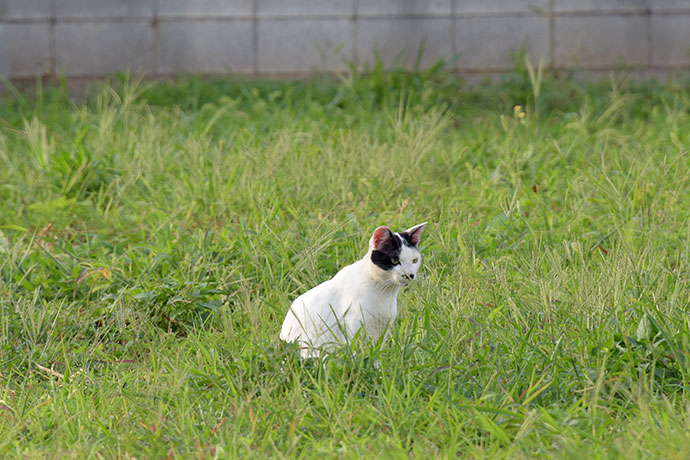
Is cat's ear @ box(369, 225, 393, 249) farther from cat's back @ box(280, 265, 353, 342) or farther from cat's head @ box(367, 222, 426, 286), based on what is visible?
cat's back @ box(280, 265, 353, 342)

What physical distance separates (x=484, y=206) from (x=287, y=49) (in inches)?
109

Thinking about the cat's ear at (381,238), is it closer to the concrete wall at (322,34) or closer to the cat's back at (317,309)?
the cat's back at (317,309)

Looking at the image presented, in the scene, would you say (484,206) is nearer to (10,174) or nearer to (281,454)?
(281,454)

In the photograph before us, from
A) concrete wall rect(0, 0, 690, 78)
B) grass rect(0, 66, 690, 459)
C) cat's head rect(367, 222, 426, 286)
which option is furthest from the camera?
concrete wall rect(0, 0, 690, 78)

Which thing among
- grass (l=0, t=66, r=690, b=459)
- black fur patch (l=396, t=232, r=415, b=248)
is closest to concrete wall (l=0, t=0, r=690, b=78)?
grass (l=0, t=66, r=690, b=459)

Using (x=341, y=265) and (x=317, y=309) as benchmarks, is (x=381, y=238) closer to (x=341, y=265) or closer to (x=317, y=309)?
(x=317, y=309)

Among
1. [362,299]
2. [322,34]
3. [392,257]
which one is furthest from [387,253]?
[322,34]

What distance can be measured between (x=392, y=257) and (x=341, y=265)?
893 mm

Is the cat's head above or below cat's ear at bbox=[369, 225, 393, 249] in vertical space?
below

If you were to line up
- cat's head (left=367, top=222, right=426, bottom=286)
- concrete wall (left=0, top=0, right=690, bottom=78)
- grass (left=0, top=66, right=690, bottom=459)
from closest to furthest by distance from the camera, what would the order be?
grass (left=0, top=66, right=690, bottom=459) → cat's head (left=367, top=222, right=426, bottom=286) → concrete wall (left=0, top=0, right=690, bottom=78)

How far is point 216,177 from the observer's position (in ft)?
12.8

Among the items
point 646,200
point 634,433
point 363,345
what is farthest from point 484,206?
point 634,433

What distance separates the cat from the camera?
229 centimetres

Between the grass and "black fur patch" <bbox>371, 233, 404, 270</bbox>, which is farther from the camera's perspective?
"black fur patch" <bbox>371, 233, 404, 270</bbox>
